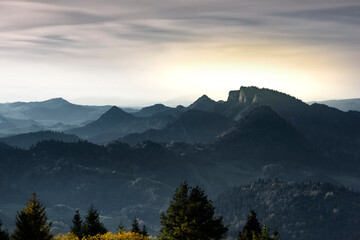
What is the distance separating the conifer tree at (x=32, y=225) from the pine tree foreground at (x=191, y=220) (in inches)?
805

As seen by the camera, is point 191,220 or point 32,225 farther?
point 32,225

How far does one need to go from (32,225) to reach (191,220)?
26158 mm

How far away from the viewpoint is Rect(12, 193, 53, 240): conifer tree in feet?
260

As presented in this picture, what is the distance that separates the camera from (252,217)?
96.1 meters

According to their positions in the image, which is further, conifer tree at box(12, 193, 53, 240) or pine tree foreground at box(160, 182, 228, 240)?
conifer tree at box(12, 193, 53, 240)

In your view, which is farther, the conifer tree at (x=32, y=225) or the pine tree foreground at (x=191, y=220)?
the conifer tree at (x=32, y=225)

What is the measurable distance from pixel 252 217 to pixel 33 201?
4000cm

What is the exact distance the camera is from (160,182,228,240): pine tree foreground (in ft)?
234

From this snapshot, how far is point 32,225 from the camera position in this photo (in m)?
80.1

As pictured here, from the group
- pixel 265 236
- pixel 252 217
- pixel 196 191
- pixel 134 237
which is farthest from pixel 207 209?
pixel 134 237

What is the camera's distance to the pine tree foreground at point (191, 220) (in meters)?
71.4

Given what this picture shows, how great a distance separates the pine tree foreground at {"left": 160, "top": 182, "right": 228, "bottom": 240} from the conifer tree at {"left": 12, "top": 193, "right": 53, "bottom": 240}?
20449 millimetres

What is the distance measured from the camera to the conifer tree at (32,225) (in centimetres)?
7931

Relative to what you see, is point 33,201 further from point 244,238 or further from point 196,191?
point 244,238
